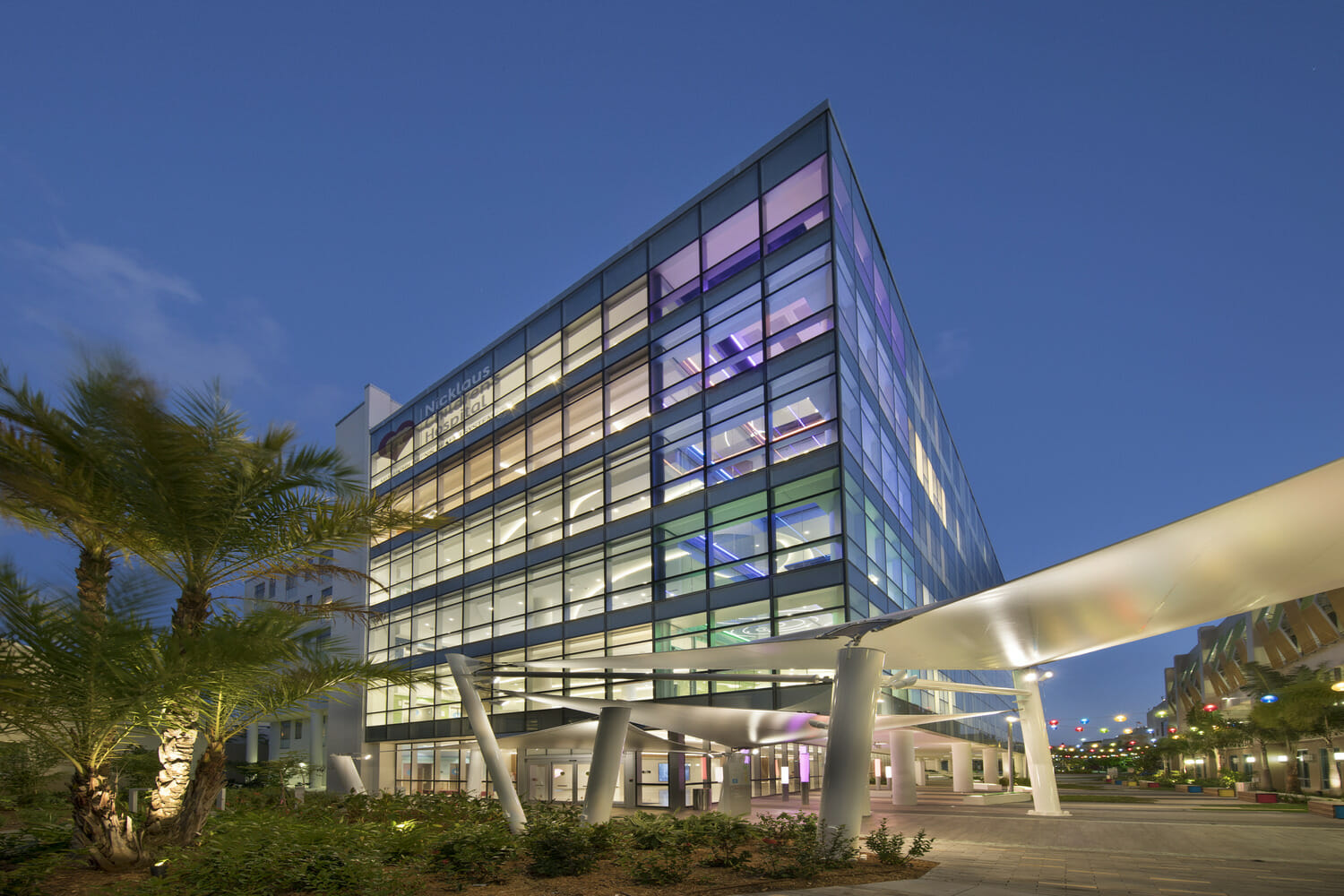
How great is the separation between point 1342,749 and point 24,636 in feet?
171

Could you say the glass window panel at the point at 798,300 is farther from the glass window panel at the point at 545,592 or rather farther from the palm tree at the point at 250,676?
the palm tree at the point at 250,676

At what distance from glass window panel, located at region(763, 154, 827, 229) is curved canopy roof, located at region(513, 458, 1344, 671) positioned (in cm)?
1727

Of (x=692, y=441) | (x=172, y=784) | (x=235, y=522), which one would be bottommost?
(x=172, y=784)

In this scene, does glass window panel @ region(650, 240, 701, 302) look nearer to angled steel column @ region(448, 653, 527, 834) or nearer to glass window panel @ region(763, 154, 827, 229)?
glass window panel @ region(763, 154, 827, 229)

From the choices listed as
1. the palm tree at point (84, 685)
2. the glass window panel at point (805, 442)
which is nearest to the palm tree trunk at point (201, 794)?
the palm tree at point (84, 685)

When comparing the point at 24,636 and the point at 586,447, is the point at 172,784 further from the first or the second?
the point at 586,447

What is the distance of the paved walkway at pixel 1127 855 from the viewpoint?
11.0 m

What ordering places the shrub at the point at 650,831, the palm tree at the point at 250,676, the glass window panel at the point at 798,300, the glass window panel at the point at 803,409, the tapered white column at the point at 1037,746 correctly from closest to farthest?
the palm tree at the point at 250,676
the shrub at the point at 650,831
the tapered white column at the point at 1037,746
the glass window panel at the point at 803,409
the glass window panel at the point at 798,300

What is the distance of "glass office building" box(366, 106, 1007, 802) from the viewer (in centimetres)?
2797

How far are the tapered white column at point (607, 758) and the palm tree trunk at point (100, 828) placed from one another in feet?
27.0

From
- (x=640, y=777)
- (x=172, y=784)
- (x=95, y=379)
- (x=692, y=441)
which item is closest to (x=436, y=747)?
(x=640, y=777)

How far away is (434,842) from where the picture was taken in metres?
12.8

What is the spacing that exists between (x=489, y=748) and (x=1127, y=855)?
1208 cm

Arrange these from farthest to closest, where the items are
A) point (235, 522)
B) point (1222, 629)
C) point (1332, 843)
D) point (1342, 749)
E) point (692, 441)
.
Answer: point (1222, 629) < point (1342, 749) < point (692, 441) < point (1332, 843) < point (235, 522)
